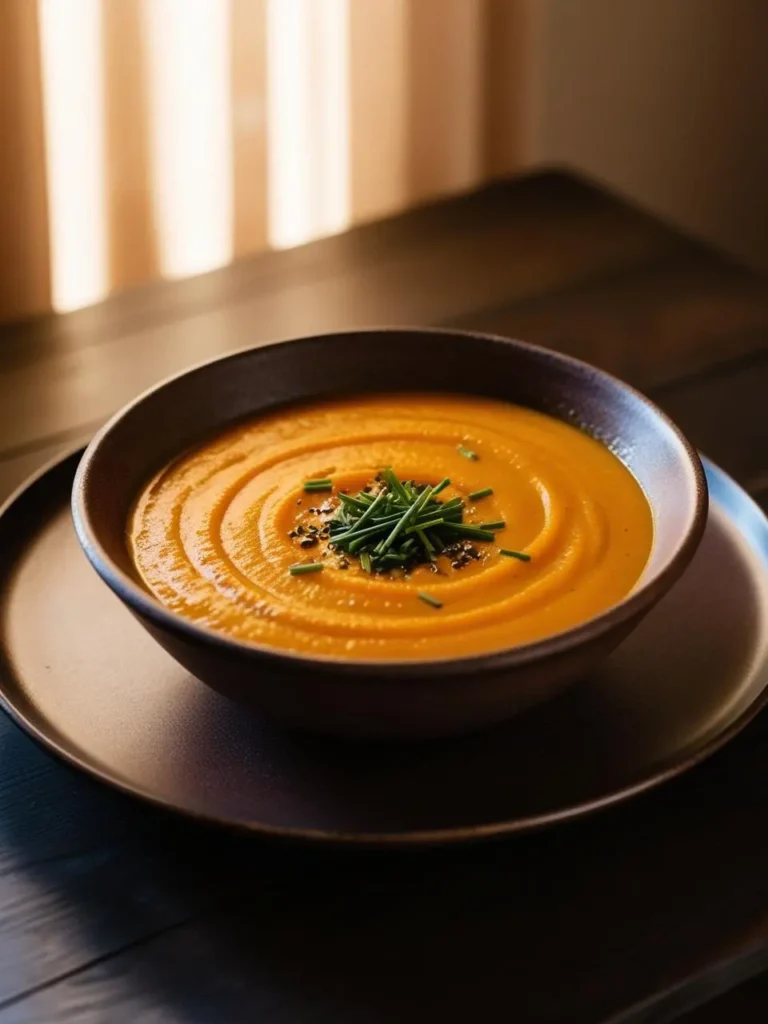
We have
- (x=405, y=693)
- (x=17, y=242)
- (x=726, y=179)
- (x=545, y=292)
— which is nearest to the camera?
(x=405, y=693)

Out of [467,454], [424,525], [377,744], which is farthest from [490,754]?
[467,454]

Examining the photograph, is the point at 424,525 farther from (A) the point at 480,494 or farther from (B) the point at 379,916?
(B) the point at 379,916

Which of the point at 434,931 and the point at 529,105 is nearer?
the point at 434,931

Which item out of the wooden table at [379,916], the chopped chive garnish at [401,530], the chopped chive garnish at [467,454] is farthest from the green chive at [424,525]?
the wooden table at [379,916]

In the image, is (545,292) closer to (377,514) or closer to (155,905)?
(377,514)

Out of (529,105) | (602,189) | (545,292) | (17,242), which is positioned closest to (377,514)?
(545,292)

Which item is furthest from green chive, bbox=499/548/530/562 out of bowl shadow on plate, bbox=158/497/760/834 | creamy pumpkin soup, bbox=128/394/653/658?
bowl shadow on plate, bbox=158/497/760/834

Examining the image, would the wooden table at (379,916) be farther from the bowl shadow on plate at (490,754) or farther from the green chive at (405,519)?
the green chive at (405,519)
